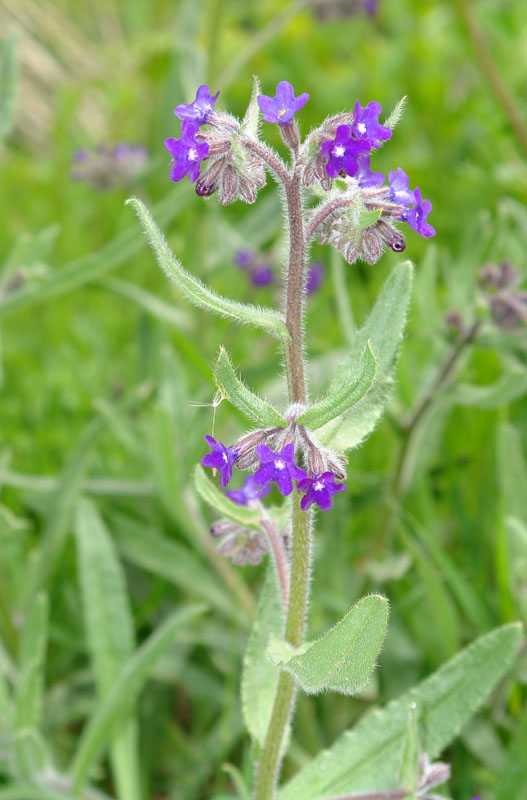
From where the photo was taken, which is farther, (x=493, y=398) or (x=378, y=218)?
(x=493, y=398)

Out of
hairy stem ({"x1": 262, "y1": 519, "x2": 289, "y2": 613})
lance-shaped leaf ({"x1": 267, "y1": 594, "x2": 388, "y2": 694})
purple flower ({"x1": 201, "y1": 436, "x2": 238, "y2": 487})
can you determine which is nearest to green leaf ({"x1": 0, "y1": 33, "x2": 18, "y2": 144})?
hairy stem ({"x1": 262, "y1": 519, "x2": 289, "y2": 613})

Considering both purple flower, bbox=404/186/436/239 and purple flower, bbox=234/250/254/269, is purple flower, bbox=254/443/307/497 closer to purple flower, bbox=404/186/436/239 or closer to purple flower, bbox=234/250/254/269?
purple flower, bbox=404/186/436/239

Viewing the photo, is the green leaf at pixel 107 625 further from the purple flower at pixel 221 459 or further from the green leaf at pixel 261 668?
the purple flower at pixel 221 459

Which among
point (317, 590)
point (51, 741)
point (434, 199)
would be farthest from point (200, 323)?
point (434, 199)

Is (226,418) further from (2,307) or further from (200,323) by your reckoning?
(2,307)

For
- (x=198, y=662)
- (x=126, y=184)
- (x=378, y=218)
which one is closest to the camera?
(x=378, y=218)

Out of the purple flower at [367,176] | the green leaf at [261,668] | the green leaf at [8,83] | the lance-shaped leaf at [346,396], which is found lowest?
the green leaf at [261,668]

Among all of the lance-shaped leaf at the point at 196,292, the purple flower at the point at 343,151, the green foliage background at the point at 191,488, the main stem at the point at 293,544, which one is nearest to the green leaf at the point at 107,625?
the green foliage background at the point at 191,488
